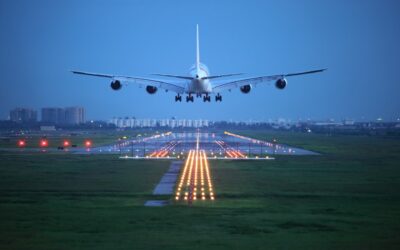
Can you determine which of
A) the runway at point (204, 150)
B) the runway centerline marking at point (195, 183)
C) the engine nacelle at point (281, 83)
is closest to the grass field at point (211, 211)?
the runway centerline marking at point (195, 183)

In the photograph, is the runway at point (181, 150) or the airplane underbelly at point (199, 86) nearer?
the airplane underbelly at point (199, 86)

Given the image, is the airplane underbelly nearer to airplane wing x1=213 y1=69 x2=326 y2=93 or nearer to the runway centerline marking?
airplane wing x1=213 y1=69 x2=326 y2=93

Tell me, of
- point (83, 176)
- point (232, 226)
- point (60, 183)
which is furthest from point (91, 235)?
point (83, 176)

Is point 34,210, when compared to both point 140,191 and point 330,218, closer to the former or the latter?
point 140,191

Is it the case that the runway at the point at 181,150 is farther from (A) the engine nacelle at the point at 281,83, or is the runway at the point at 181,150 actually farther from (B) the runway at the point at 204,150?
(A) the engine nacelle at the point at 281,83

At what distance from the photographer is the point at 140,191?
44938 millimetres

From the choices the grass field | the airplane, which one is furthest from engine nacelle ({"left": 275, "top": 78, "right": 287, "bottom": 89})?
the grass field

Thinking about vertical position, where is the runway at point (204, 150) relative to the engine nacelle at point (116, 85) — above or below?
below

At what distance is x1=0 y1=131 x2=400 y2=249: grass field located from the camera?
A: 27.6 metres

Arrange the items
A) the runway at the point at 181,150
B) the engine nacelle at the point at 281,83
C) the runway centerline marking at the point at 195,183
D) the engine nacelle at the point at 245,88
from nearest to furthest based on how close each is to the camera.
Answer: the runway centerline marking at the point at 195,183 → the engine nacelle at the point at 281,83 → the runway at the point at 181,150 → the engine nacelle at the point at 245,88

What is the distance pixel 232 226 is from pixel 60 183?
2204 centimetres

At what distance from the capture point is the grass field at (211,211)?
27.6m

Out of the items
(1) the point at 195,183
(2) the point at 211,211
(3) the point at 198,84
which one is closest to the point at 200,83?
(3) the point at 198,84

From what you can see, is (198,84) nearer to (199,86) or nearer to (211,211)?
(199,86)
